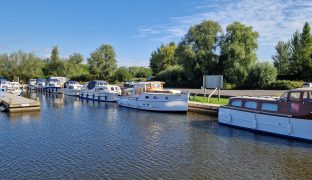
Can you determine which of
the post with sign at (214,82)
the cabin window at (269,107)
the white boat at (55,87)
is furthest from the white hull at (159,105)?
the white boat at (55,87)

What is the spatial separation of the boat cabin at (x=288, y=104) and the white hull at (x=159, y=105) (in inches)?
396

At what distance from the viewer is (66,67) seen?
108m

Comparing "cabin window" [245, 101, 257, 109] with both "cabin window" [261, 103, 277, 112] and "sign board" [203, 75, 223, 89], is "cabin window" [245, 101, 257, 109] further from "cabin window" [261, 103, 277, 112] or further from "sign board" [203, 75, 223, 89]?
"sign board" [203, 75, 223, 89]

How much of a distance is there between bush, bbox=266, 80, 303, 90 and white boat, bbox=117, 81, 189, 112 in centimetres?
Result: 2408

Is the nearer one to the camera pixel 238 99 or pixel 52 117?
pixel 238 99

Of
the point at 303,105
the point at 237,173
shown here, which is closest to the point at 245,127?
the point at 303,105

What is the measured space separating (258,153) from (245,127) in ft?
24.1

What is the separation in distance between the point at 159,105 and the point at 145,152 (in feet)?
60.4

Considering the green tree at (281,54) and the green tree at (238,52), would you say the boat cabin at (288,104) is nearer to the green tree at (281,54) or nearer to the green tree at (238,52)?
the green tree at (238,52)

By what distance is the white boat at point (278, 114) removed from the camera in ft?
72.6

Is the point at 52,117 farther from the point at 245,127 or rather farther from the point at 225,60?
the point at 225,60

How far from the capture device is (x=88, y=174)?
50.0 feet

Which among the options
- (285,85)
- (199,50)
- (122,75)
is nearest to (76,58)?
(122,75)

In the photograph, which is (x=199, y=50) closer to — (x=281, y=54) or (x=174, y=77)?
(x=174, y=77)
